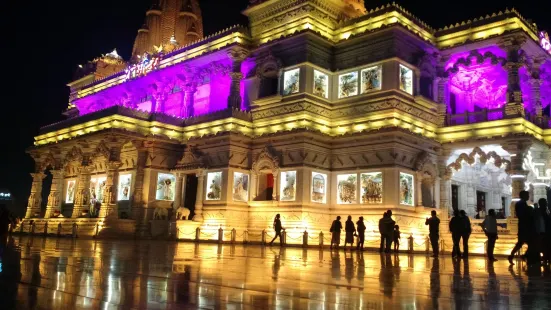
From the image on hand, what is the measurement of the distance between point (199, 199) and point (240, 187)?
2.68 meters

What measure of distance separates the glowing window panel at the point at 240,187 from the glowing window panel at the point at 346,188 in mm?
5629

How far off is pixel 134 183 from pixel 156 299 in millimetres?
28969

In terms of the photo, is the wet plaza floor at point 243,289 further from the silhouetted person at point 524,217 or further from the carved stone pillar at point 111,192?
the carved stone pillar at point 111,192

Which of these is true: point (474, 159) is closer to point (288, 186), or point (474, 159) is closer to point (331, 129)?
point (331, 129)

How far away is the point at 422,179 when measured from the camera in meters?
27.6

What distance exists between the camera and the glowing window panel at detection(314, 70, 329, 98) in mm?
29297

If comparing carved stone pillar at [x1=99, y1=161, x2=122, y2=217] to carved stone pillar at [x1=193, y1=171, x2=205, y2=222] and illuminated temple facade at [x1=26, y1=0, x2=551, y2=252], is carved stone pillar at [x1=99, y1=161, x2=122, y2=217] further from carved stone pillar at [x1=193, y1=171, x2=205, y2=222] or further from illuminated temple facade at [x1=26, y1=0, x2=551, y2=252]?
carved stone pillar at [x1=193, y1=171, x2=205, y2=222]

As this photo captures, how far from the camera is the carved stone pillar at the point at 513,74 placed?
85.5ft

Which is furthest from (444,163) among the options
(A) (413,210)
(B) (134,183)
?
(B) (134,183)

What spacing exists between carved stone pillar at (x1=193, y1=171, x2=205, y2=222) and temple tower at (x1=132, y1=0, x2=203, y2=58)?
1866 centimetres

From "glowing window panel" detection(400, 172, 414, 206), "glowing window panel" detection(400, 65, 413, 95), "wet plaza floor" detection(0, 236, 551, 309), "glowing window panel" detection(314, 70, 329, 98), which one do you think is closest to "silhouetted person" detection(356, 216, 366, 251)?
"glowing window panel" detection(400, 172, 414, 206)

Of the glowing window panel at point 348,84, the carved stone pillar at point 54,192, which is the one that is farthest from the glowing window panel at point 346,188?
the carved stone pillar at point 54,192

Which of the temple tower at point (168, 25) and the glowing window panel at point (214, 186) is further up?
the temple tower at point (168, 25)

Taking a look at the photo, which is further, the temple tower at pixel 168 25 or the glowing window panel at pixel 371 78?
the temple tower at pixel 168 25
